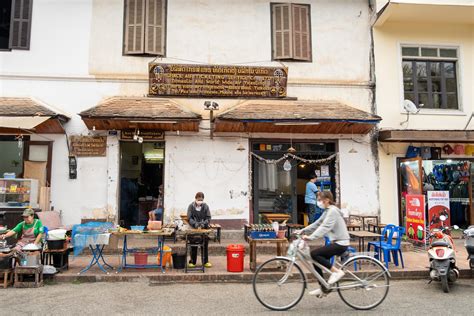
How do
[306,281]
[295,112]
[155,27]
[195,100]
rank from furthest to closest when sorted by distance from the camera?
1. [155,27]
2. [195,100]
3. [295,112]
4. [306,281]

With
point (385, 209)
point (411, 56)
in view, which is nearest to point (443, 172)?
point (385, 209)

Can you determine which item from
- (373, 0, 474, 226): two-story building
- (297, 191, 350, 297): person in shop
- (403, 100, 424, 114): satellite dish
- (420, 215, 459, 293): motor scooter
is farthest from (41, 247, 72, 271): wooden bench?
(403, 100, 424, 114): satellite dish

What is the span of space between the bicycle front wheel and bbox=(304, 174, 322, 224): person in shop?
220 inches

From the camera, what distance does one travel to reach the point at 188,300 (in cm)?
662

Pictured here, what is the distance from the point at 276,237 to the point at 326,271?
2375mm

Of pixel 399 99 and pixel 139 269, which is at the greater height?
pixel 399 99

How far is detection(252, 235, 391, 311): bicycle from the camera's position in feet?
19.7

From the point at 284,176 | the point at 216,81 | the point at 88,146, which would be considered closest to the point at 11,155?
the point at 88,146

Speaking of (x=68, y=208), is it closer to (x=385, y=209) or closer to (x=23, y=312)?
(x=23, y=312)

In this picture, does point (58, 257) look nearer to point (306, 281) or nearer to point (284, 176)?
point (306, 281)

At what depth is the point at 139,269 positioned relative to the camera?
841 cm

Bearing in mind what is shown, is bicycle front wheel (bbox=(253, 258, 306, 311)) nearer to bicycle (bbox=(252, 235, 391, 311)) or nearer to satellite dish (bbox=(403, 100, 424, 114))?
bicycle (bbox=(252, 235, 391, 311))

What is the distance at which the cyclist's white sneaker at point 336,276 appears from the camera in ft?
19.8

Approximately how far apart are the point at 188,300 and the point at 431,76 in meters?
10.9
